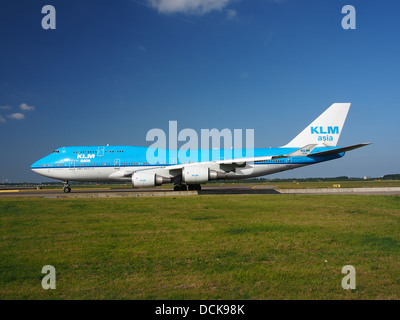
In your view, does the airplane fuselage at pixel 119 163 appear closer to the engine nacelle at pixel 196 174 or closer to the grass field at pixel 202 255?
the engine nacelle at pixel 196 174

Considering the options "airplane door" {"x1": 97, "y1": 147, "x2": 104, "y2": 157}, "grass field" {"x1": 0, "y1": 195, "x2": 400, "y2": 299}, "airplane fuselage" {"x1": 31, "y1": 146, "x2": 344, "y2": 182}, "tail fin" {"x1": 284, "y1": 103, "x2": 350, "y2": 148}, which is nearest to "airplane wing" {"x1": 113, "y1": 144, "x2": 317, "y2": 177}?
"airplane fuselage" {"x1": 31, "y1": 146, "x2": 344, "y2": 182}

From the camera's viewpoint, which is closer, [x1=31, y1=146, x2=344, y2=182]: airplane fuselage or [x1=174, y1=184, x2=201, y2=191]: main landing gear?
[x1=31, y1=146, x2=344, y2=182]: airplane fuselage

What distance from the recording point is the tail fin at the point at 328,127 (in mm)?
28812

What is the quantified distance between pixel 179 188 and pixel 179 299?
24296mm

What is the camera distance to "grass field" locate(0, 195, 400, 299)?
4.60 metres

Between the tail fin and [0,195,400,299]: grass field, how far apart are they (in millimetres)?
18828

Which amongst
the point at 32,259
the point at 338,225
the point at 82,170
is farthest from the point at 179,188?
the point at 32,259

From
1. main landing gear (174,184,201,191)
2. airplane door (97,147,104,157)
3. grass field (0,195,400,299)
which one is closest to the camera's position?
grass field (0,195,400,299)

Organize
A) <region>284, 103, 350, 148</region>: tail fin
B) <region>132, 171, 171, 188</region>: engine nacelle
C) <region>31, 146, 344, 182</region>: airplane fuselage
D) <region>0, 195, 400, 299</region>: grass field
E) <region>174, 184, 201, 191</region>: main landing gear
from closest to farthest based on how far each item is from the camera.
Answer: <region>0, 195, 400, 299</region>: grass field, <region>132, 171, 171, 188</region>: engine nacelle, <region>31, 146, 344, 182</region>: airplane fuselage, <region>174, 184, 201, 191</region>: main landing gear, <region>284, 103, 350, 148</region>: tail fin

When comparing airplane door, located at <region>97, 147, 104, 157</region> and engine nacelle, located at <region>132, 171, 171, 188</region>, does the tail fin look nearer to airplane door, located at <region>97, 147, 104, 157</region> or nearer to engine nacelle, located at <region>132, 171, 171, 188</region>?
engine nacelle, located at <region>132, 171, 171, 188</region>

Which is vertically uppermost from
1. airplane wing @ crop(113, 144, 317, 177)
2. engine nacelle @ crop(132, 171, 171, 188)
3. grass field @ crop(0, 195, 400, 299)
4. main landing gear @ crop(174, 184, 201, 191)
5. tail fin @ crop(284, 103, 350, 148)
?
tail fin @ crop(284, 103, 350, 148)

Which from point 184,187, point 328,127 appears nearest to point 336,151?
point 328,127
